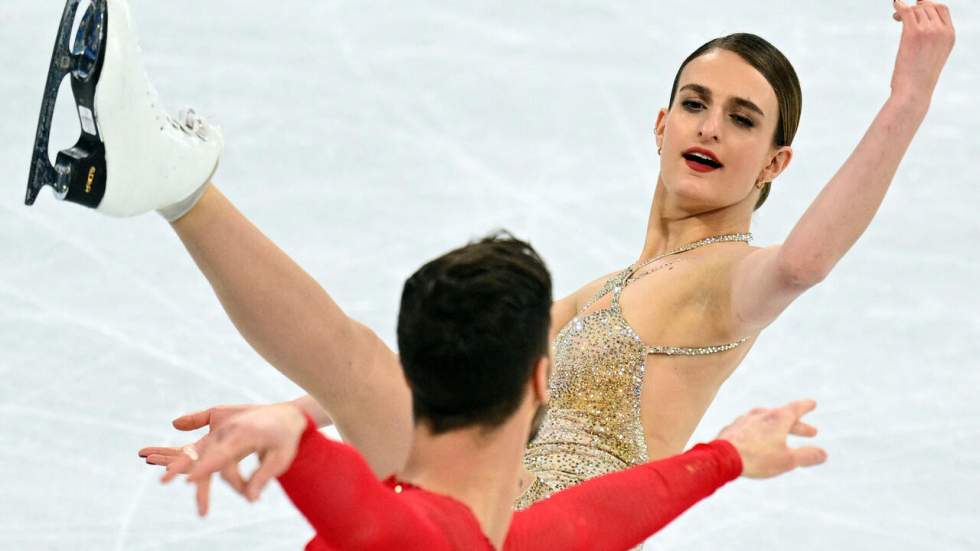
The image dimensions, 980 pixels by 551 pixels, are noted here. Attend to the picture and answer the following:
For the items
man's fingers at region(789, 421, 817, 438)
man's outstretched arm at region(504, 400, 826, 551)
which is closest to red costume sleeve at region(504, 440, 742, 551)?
man's outstretched arm at region(504, 400, 826, 551)

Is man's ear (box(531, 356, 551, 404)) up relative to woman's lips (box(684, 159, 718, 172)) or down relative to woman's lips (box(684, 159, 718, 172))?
down

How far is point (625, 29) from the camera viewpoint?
661 cm

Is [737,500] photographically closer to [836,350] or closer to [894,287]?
[836,350]

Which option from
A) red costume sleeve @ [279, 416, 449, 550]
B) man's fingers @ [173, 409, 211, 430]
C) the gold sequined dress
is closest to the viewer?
red costume sleeve @ [279, 416, 449, 550]

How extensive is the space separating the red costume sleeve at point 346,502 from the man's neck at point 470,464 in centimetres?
9

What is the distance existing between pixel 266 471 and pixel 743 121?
2.09m

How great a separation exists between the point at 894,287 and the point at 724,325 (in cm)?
184

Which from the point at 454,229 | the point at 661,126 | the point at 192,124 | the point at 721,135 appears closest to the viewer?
the point at 192,124

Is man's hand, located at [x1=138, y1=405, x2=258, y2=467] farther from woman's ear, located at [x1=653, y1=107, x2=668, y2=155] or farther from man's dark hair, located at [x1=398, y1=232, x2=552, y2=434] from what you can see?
woman's ear, located at [x1=653, y1=107, x2=668, y2=155]

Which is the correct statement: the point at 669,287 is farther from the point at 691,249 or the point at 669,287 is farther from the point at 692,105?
the point at 692,105

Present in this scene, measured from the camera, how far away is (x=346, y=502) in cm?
225

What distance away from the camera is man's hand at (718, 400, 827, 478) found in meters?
2.70

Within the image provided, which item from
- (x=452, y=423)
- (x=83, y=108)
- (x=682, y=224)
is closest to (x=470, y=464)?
(x=452, y=423)

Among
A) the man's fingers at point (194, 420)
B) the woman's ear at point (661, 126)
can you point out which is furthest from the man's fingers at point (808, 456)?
the woman's ear at point (661, 126)
